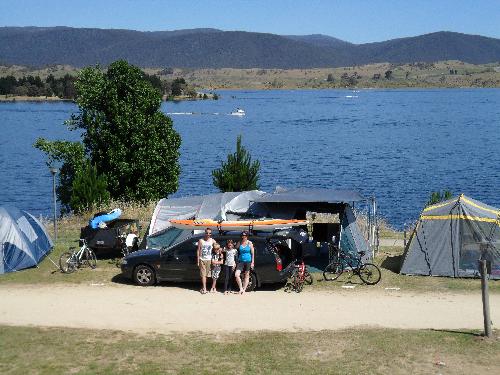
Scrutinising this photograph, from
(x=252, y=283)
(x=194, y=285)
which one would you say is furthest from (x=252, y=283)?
(x=194, y=285)

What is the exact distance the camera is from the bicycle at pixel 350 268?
1964 cm

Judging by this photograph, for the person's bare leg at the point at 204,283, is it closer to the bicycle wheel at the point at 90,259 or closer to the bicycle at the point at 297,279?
the bicycle at the point at 297,279

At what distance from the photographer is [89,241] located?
2217 cm

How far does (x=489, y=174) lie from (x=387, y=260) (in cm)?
3599

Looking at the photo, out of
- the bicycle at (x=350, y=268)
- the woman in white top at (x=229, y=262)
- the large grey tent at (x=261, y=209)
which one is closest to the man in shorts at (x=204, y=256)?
the woman in white top at (x=229, y=262)

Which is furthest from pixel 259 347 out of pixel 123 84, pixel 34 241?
pixel 123 84

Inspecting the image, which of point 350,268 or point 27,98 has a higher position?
point 350,268

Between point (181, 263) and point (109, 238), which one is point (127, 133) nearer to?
point (109, 238)

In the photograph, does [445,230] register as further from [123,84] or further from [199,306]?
[123,84]

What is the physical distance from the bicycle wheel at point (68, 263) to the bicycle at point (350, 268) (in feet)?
22.5

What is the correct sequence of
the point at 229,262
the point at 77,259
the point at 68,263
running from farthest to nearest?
the point at 77,259
the point at 68,263
the point at 229,262

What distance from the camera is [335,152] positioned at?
69.4 metres

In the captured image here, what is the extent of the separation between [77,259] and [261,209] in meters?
5.50

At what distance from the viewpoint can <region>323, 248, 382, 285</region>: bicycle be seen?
64.4 feet
